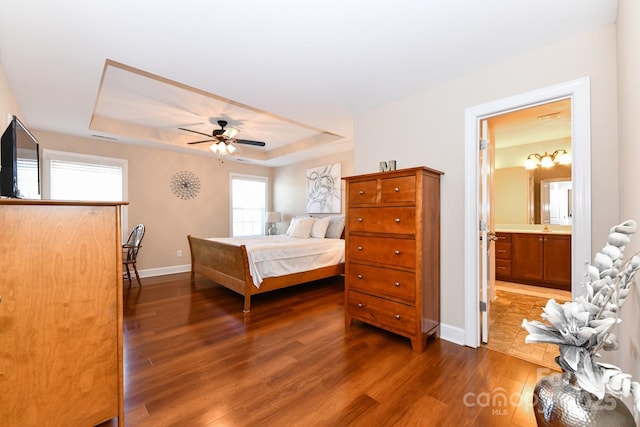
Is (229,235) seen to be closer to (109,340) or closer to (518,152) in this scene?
(109,340)

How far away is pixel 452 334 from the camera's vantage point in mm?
2428

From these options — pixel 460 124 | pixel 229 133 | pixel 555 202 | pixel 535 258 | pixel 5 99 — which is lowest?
pixel 535 258

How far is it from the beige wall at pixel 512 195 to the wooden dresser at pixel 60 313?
5.66 metres

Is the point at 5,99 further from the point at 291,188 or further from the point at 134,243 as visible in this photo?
the point at 291,188

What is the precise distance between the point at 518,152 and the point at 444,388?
4.66 metres

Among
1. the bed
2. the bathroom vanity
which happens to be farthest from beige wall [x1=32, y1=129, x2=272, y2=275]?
the bathroom vanity

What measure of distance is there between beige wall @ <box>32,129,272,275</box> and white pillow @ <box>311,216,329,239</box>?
2230mm

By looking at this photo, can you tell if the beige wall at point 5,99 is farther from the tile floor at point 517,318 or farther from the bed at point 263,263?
the tile floor at point 517,318

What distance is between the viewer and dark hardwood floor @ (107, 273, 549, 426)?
1525mm

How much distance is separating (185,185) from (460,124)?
4975mm

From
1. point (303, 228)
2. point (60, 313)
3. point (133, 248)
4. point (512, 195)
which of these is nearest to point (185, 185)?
point (133, 248)

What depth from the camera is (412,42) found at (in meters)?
1.98

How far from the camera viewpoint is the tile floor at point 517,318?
2.20 meters

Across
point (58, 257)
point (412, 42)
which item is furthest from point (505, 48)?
point (58, 257)
